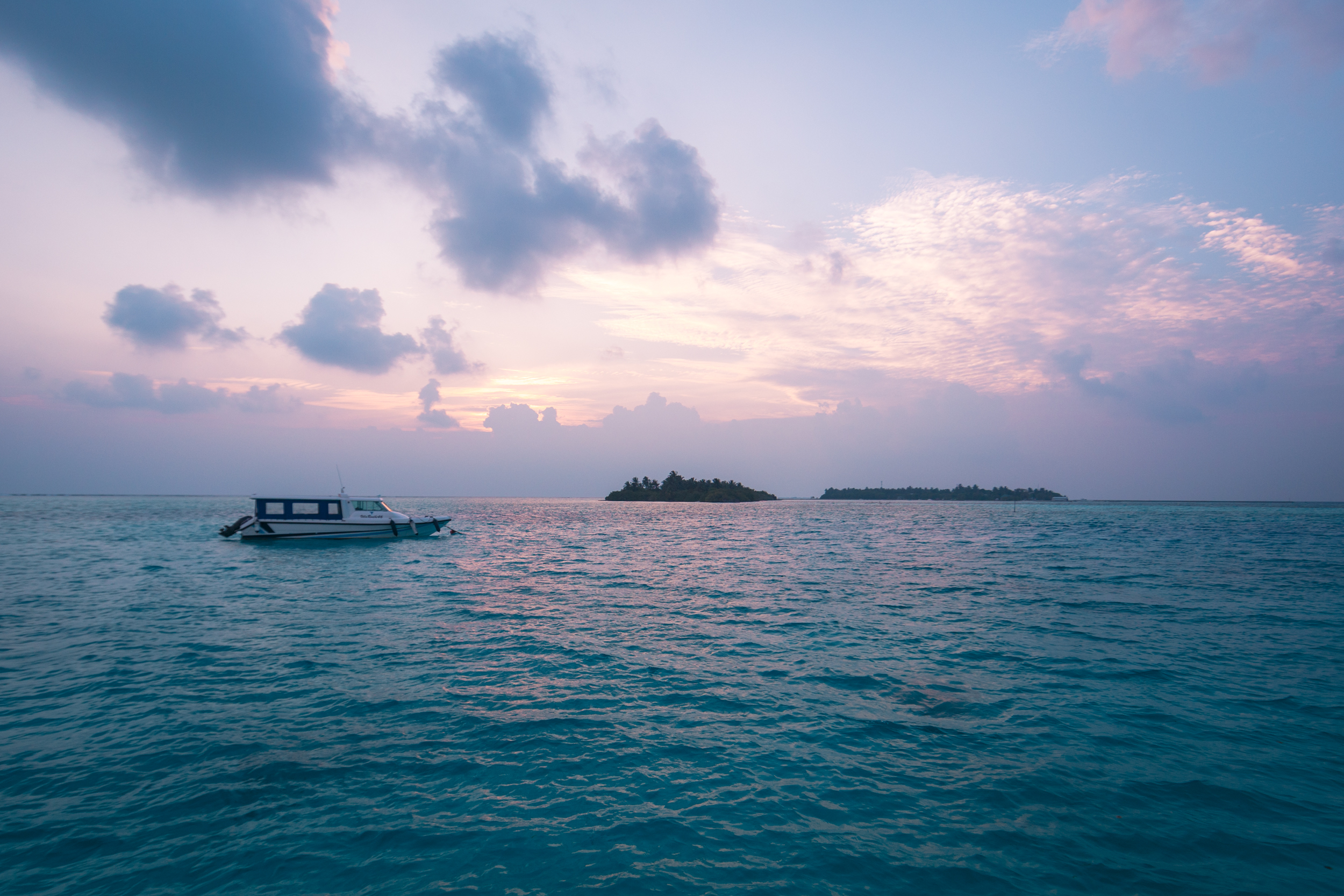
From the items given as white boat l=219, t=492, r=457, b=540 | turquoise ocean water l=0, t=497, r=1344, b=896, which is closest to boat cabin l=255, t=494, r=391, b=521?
white boat l=219, t=492, r=457, b=540

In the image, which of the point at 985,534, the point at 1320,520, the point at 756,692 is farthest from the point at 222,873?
the point at 1320,520

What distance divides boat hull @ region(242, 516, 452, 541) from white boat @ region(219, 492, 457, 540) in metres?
0.04

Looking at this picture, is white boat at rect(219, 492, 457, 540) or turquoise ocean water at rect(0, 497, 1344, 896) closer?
turquoise ocean water at rect(0, 497, 1344, 896)

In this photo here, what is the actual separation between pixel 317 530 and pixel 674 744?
55.8m

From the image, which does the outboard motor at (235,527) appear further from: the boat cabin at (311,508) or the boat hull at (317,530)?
the boat cabin at (311,508)

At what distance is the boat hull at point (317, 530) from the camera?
175ft

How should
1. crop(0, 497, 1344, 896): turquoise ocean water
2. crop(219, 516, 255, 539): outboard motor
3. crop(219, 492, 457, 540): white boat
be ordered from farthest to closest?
crop(219, 516, 255, 539): outboard motor, crop(219, 492, 457, 540): white boat, crop(0, 497, 1344, 896): turquoise ocean water

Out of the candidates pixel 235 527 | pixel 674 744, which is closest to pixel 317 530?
pixel 235 527

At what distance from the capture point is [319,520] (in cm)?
5409

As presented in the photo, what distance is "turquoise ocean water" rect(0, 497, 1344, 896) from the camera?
7.11 m

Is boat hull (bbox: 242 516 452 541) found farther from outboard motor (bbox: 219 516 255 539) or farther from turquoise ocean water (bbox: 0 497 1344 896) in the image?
turquoise ocean water (bbox: 0 497 1344 896)

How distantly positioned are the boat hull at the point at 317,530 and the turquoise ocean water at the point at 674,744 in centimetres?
2942

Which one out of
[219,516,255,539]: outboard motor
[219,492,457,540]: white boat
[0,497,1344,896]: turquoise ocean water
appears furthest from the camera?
[219,516,255,539]: outboard motor

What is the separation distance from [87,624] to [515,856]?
23110mm
